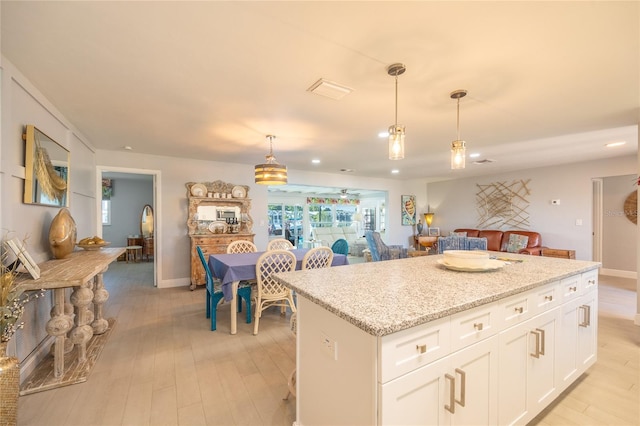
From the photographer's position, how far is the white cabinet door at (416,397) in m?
1.06

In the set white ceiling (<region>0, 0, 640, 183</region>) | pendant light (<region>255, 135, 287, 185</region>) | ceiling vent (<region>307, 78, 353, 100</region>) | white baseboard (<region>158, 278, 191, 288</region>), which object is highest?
white ceiling (<region>0, 0, 640, 183</region>)

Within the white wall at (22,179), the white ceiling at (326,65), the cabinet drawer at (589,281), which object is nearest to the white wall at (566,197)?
the white ceiling at (326,65)

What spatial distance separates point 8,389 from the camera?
150 cm

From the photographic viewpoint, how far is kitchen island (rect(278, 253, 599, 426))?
110 centimetres

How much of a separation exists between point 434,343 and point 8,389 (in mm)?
2165

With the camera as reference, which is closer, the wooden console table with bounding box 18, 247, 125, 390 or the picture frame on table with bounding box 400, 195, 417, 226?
the wooden console table with bounding box 18, 247, 125, 390

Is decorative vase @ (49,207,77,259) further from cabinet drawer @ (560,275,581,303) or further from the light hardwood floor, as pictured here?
cabinet drawer @ (560,275,581,303)

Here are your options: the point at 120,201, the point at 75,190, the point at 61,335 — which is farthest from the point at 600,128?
the point at 120,201

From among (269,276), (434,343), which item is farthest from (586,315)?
(269,276)

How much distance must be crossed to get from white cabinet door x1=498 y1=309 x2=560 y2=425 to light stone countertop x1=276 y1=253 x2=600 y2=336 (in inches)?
9.8

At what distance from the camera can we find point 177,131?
11.5 feet

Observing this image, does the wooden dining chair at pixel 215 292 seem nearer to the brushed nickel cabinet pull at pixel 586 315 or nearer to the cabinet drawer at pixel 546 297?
the cabinet drawer at pixel 546 297

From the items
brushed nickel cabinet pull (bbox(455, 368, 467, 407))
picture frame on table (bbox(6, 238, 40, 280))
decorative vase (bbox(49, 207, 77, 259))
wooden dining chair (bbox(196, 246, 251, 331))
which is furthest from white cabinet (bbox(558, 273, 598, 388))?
decorative vase (bbox(49, 207, 77, 259))

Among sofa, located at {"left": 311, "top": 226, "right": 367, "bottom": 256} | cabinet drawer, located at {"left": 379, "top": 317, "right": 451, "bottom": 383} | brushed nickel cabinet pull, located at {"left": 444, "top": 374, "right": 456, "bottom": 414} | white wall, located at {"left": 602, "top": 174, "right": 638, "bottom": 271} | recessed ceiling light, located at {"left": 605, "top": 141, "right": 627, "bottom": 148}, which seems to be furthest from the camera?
sofa, located at {"left": 311, "top": 226, "right": 367, "bottom": 256}
